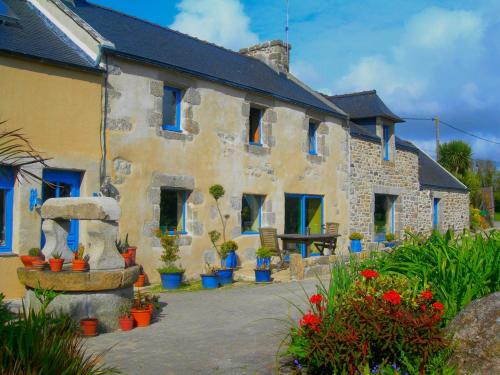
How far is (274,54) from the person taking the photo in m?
17.5

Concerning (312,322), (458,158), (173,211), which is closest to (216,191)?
(173,211)

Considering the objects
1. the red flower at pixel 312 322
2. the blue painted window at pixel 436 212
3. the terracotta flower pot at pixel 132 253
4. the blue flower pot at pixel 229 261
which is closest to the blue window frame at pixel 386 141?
the blue painted window at pixel 436 212

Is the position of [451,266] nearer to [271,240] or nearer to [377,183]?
[271,240]

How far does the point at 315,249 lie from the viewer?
1636cm

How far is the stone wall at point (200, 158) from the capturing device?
436 inches

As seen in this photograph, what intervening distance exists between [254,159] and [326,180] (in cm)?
333

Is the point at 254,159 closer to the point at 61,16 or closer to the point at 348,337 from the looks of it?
the point at 61,16

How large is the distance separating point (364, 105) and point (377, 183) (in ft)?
9.77

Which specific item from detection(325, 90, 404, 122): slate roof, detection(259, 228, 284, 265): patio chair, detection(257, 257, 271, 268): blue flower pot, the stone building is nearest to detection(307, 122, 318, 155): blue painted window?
the stone building

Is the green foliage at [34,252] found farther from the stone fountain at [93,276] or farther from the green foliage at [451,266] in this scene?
the green foliage at [451,266]

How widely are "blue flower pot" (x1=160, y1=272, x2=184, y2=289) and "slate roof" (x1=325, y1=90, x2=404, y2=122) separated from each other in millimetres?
10474

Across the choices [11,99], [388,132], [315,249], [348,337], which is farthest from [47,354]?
[388,132]

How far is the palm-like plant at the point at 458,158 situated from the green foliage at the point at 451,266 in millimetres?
26970

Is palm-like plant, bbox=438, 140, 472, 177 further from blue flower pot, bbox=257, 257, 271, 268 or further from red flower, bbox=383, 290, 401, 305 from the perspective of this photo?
red flower, bbox=383, 290, 401, 305
